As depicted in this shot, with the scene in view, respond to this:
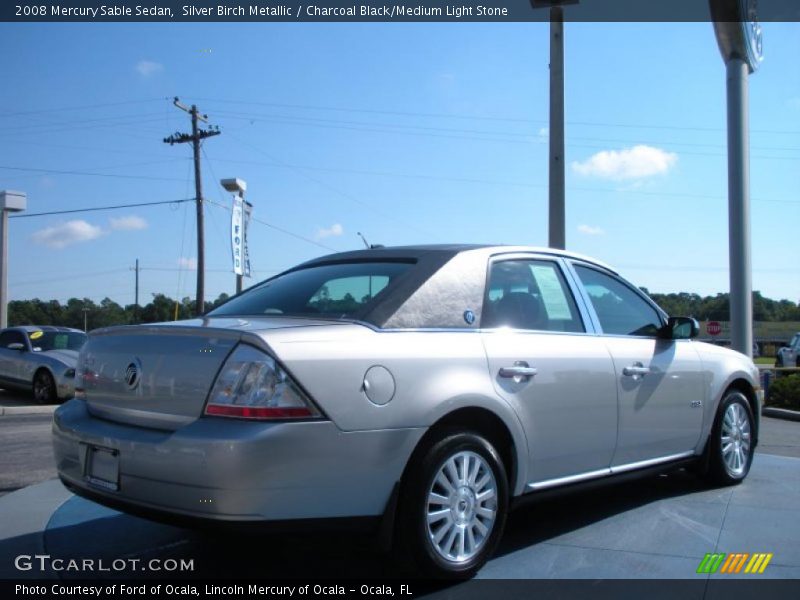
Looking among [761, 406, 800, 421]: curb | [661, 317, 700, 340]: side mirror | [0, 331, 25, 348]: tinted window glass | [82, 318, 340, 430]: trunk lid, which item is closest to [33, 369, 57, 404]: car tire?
[0, 331, 25, 348]: tinted window glass

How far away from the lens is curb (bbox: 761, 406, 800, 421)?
41.8 feet

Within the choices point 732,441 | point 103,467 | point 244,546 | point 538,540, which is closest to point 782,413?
point 732,441

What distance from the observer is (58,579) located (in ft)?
11.9

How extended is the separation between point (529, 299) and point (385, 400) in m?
1.42

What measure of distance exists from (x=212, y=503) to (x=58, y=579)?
3.95 feet

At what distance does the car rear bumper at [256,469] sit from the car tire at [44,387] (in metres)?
11.2

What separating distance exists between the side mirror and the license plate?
3.62 metres

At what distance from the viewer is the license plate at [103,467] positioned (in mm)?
3348

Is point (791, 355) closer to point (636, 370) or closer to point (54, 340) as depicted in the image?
point (54, 340)

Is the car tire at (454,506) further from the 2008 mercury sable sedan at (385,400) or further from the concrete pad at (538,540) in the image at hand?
the concrete pad at (538,540)

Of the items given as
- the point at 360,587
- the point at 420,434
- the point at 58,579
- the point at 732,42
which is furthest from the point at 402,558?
the point at 732,42

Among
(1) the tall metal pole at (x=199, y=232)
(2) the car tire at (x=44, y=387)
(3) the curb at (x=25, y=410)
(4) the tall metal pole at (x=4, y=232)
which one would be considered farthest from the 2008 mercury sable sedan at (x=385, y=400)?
(1) the tall metal pole at (x=199, y=232)

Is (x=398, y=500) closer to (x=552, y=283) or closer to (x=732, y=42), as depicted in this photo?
(x=552, y=283)

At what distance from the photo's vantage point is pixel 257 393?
309 cm
